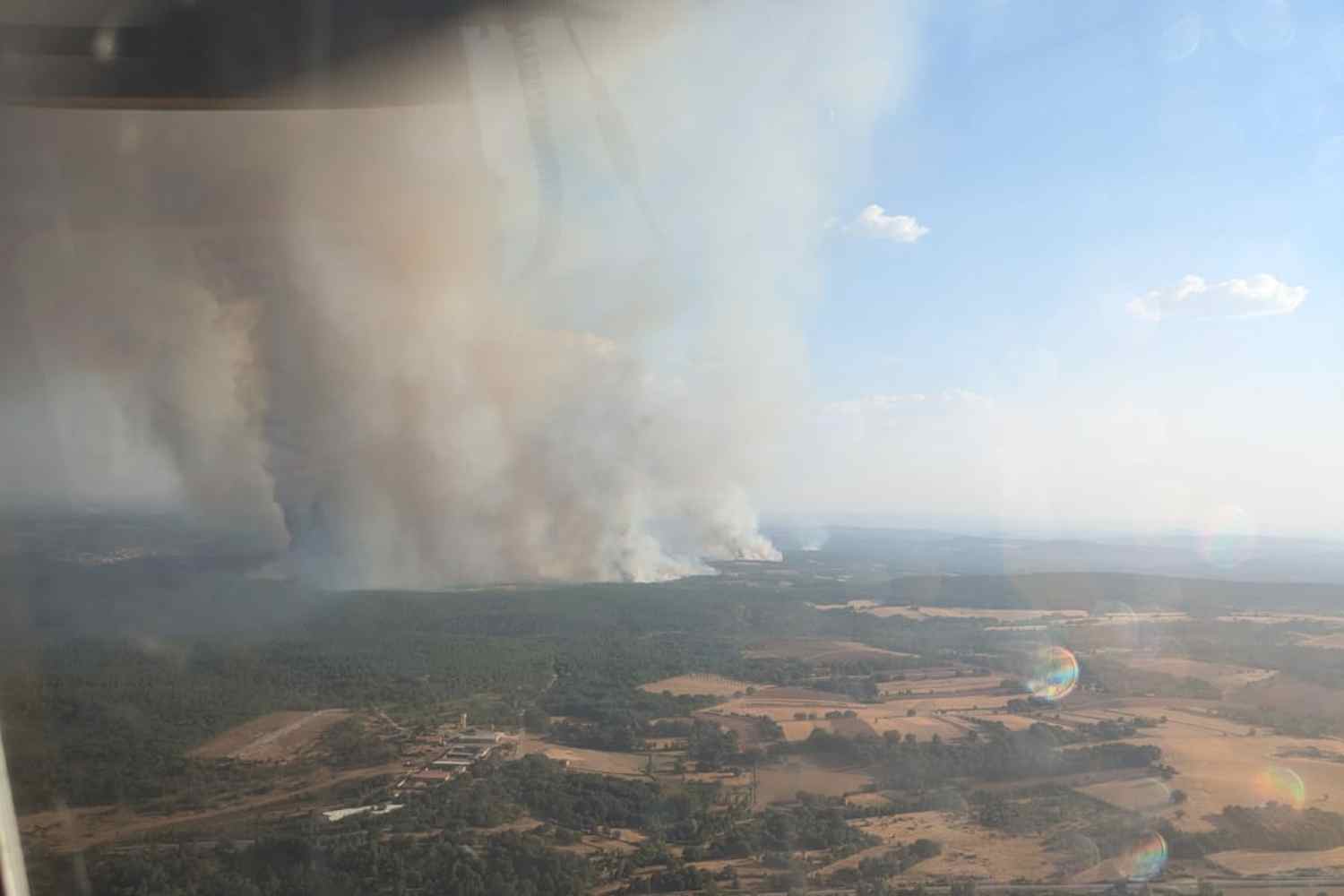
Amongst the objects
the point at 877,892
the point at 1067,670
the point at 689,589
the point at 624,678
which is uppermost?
the point at 689,589

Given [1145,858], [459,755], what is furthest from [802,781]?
[459,755]

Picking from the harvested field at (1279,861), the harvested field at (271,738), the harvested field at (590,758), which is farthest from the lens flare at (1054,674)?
the harvested field at (271,738)

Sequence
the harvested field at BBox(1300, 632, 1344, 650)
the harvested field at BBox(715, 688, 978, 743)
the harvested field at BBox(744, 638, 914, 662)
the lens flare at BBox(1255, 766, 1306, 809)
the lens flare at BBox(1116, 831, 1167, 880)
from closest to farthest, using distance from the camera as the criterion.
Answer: the lens flare at BBox(1116, 831, 1167, 880)
the lens flare at BBox(1255, 766, 1306, 809)
the harvested field at BBox(1300, 632, 1344, 650)
the harvested field at BBox(715, 688, 978, 743)
the harvested field at BBox(744, 638, 914, 662)

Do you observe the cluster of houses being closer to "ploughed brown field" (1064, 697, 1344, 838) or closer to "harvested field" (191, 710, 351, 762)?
"harvested field" (191, 710, 351, 762)

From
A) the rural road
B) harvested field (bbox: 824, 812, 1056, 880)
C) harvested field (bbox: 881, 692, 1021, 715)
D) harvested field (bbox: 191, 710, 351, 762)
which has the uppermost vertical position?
harvested field (bbox: 191, 710, 351, 762)

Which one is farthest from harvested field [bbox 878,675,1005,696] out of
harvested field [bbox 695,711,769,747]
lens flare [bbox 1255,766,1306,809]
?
lens flare [bbox 1255,766,1306,809]

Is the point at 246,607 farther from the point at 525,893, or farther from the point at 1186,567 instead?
the point at 1186,567

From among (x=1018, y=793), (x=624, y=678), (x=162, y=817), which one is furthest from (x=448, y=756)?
(x=1018, y=793)

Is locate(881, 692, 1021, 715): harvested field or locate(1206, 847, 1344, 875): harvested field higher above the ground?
locate(881, 692, 1021, 715): harvested field
